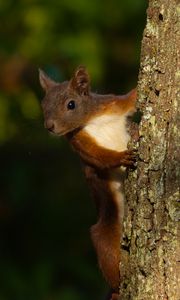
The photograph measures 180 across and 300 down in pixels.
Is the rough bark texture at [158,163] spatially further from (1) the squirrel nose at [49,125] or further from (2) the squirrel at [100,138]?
(1) the squirrel nose at [49,125]

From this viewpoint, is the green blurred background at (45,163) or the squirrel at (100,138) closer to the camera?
the squirrel at (100,138)

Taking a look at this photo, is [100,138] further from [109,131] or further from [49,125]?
[49,125]

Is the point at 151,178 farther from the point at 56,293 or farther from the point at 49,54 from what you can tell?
the point at 49,54

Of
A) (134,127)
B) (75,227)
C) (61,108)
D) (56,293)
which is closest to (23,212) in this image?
(75,227)

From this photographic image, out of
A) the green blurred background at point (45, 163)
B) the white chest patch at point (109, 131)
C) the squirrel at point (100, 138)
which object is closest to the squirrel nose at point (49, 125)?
the squirrel at point (100, 138)

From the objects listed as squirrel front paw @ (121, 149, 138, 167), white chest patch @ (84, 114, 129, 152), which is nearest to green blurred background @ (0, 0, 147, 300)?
white chest patch @ (84, 114, 129, 152)

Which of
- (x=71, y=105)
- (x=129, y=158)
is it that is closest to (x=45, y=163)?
(x=71, y=105)
